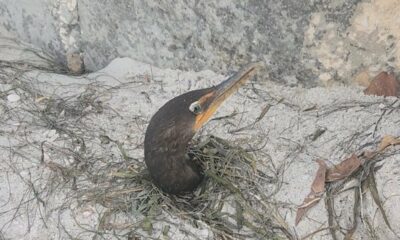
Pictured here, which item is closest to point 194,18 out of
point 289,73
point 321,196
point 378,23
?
point 289,73

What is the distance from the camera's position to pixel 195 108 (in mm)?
2869

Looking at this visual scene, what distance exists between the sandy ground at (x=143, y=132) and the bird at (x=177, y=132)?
0.56 feet

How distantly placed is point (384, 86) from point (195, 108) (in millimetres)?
833

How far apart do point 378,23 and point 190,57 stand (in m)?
0.92

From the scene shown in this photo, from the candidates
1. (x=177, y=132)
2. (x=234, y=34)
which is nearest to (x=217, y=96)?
(x=177, y=132)

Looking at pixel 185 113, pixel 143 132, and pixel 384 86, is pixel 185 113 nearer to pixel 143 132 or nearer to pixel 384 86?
pixel 143 132

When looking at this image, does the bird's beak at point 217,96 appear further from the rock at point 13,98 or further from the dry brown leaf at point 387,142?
the rock at point 13,98

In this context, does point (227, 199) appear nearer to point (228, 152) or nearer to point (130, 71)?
point (228, 152)

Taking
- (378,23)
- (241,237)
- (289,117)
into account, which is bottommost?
(241,237)

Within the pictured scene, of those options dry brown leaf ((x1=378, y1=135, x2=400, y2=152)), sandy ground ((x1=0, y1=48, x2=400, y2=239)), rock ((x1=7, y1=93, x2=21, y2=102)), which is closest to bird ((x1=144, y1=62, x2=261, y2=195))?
sandy ground ((x1=0, y1=48, x2=400, y2=239))

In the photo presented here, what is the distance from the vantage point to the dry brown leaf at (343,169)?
285 centimetres

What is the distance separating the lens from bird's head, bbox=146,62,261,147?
2.84 m

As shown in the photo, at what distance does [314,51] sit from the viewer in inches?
125

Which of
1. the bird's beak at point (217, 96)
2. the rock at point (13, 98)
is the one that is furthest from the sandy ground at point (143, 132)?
the bird's beak at point (217, 96)
